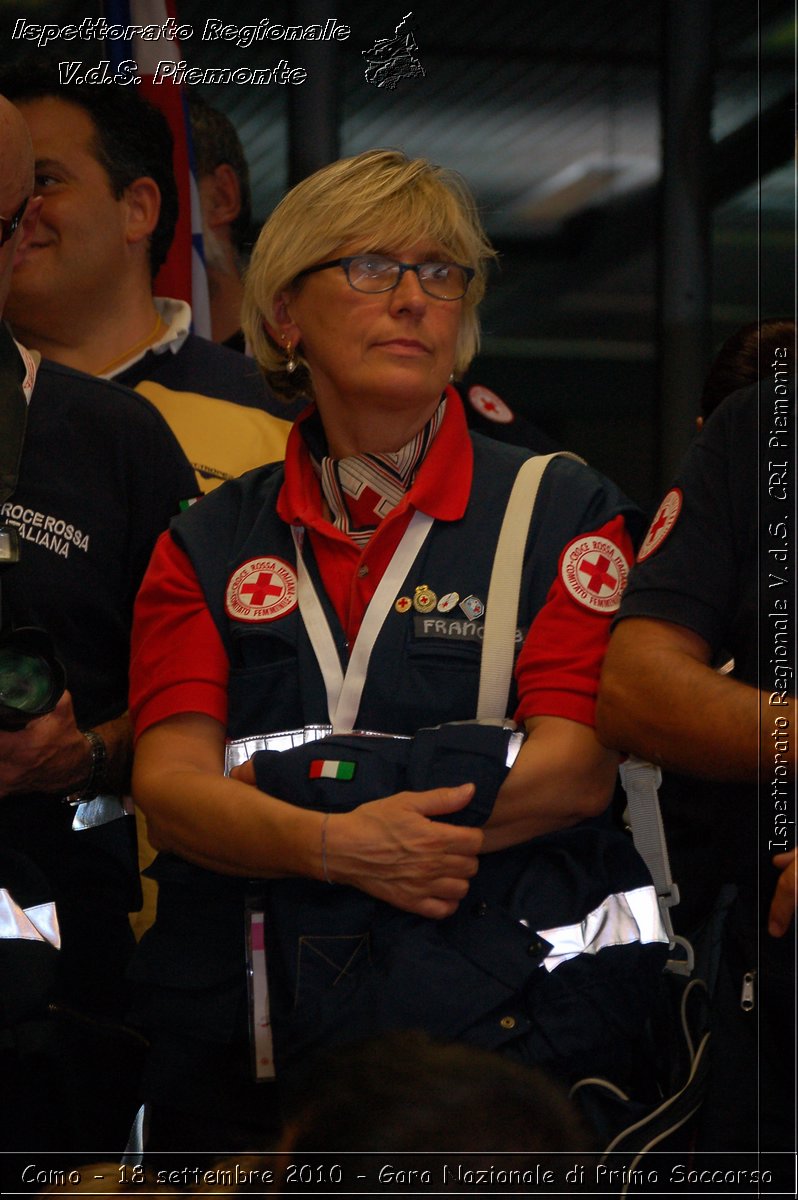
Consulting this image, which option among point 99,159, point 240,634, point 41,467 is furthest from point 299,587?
point 99,159

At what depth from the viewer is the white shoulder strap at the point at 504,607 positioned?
2.15 meters

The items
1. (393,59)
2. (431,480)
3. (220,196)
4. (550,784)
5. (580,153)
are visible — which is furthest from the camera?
(220,196)

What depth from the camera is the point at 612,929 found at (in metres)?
2.01

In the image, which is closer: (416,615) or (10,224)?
(416,615)

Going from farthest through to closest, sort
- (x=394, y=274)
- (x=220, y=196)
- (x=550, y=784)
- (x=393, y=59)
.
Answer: (x=220, y=196) → (x=393, y=59) → (x=394, y=274) → (x=550, y=784)

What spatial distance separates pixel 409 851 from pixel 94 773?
2.12ft

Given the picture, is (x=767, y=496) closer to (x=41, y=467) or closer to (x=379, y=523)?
(x=379, y=523)

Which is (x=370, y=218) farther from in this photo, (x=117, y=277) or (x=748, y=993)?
(x=748, y=993)

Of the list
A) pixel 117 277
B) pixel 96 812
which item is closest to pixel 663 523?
pixel 96 812

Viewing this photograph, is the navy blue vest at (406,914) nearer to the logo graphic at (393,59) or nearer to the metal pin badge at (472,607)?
the metal pin badge at (472,607)

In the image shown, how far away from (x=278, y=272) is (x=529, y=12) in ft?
3.99

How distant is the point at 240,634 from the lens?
2273 millimetres

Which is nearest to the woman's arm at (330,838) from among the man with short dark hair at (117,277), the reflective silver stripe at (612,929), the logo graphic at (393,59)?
the reflective silver stripe at (612,929)

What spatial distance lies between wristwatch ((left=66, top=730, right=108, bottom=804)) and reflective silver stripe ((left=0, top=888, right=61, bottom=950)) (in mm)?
252
